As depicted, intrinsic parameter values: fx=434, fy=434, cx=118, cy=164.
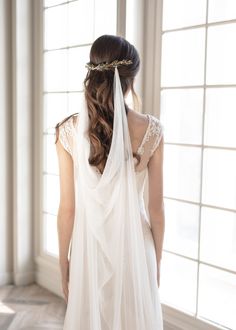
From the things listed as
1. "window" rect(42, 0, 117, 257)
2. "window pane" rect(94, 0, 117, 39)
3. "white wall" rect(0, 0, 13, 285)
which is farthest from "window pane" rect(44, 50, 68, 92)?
"window pane" rect(94, 0, 117, 39)

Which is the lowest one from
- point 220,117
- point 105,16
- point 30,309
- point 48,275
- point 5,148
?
point 30,309

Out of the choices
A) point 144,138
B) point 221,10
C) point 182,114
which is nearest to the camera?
point 144,138

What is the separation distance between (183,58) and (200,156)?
1.82 feet

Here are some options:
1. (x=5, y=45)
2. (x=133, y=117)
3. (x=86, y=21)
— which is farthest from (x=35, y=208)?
(x=133, y=117)

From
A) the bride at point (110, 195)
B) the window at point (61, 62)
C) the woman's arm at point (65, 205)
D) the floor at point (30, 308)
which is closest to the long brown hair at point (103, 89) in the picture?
the bride at point (110, 195)

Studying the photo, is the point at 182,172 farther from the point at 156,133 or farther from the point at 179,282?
the point at 156,133

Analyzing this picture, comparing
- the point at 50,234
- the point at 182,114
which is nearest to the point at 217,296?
the point at 182,114

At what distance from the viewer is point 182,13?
2.42m

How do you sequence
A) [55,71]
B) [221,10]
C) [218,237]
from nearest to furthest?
[221,10], [218,237], [55,71]

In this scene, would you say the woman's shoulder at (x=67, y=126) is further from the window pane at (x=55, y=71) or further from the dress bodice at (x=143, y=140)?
the window pane at (x=55, y=71)

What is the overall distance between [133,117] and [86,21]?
1.53 m

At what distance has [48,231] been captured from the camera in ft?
11.5

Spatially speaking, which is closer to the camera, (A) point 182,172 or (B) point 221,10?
(B) point 221,10

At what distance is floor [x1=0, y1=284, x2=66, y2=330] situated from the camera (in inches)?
112
